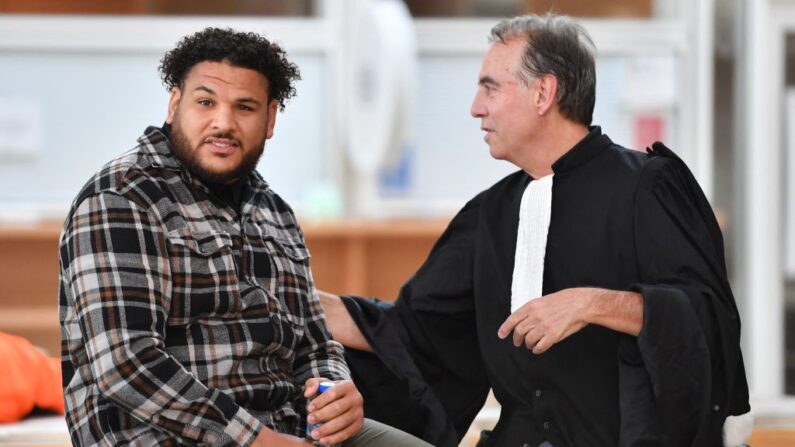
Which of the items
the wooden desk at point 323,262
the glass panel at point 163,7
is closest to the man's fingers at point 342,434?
the wooden desk at point 323,262

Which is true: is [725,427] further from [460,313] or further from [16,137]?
[16,137]

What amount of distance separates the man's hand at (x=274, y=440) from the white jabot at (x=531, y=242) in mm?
498

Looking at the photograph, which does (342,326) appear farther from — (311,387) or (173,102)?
(173,102)

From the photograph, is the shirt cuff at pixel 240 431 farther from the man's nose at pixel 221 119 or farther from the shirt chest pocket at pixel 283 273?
the man's nose at pixel 221 119

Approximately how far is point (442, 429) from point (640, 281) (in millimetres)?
501

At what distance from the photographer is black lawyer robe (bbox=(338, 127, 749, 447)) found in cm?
208

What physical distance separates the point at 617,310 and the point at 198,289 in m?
0.68

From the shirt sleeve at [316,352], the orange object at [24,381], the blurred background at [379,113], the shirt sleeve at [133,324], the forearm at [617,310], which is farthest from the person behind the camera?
the blurred background at [379,113]

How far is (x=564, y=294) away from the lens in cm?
199

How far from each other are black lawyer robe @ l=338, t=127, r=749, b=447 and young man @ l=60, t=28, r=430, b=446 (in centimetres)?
24

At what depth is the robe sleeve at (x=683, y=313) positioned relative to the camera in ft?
6.73

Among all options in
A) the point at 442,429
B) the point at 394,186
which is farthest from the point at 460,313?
the point at 394,186

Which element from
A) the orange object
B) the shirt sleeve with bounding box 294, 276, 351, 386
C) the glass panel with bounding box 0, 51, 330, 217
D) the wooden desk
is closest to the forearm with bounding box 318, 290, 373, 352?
the shirt sleeve with bounding box 294, 276, 351, 386

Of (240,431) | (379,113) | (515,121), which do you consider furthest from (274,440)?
(379,113)
